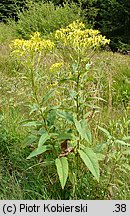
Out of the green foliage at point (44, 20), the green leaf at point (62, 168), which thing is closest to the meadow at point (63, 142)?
the green leaf at point (62, 168)

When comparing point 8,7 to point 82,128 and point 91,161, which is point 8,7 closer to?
point 82,128

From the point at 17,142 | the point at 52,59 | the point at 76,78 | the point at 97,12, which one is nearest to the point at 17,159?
the point at 17,142

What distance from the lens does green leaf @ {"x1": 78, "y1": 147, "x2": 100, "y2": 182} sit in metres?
2.22

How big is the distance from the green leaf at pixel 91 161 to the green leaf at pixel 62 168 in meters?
0.10

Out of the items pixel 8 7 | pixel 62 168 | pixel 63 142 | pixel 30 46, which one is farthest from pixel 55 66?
pixel 8 7

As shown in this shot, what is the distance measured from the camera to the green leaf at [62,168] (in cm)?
222

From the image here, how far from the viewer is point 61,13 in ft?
31.7

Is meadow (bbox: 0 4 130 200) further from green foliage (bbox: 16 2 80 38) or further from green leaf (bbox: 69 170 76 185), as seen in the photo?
green foliage (bbox: 16 2 80 38)

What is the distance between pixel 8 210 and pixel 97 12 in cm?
860

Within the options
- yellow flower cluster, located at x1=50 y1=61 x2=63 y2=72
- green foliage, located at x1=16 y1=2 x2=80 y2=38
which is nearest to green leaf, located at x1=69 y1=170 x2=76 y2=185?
yellow flower cluster, located at x1=50 y1=61 x2=63 y2=72

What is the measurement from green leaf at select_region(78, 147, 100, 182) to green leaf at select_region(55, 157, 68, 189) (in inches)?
4.0

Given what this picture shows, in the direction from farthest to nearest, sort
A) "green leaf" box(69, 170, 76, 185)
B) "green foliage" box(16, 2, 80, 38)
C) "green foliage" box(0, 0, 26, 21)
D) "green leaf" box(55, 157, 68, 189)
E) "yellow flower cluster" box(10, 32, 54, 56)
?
"green foliage" box(0, 0, 26, 21)
"green foliage" box(16, 2, 80, 38)
"green leaf" box(69, 170, 76, 185)
"yellow flower cluster" box(10, 32, 54, 56)
"green leaf" box(55, 157, 68, 189)

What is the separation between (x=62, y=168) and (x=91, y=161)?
0.54 feet

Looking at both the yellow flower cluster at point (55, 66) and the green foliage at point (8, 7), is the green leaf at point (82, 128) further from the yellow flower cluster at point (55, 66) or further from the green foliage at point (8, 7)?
the green foliage at point (8, 7)
